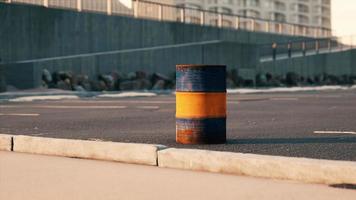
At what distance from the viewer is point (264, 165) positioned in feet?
18.1

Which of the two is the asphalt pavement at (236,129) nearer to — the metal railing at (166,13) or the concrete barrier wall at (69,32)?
the concrete barrier wall at (69,32)

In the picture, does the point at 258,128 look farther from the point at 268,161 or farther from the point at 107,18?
the point at 107,18

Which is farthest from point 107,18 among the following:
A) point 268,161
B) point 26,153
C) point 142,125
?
point 268,161

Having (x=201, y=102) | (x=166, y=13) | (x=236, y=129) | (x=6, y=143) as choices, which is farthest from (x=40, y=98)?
(x=166, y=13)

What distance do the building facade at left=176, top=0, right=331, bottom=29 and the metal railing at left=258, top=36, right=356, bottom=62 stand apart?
35960mm

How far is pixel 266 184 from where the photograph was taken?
521 centimetres

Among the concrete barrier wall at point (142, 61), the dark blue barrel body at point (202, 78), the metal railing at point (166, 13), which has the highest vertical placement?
the metal railing at point (166, 13)

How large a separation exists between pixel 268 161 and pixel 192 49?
30.9 m

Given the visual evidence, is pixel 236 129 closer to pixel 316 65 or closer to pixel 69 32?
pixel 69 32

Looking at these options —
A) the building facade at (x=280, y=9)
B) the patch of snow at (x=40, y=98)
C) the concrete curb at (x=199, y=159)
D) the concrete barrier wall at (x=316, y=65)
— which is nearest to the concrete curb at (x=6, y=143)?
the concrete curb at (x=199, y=159)

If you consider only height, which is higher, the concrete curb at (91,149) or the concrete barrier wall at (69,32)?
the concrete barrier wall at (69,32)

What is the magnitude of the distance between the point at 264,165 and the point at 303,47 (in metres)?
46.4

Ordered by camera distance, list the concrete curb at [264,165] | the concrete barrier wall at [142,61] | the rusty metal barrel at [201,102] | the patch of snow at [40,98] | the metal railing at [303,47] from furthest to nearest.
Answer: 1. the metal railing at [303,47]
2. the concrete barrier wall at [142,61]
3. the patch of snow at [40,98]
4. the rusty metal barrel at [201,102]
5. the concrete curb at [264,165]

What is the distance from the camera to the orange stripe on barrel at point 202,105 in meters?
7.14
